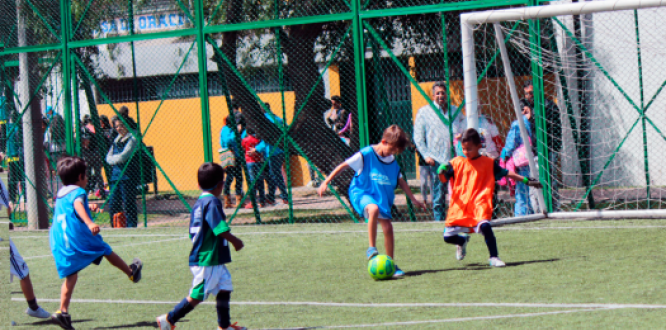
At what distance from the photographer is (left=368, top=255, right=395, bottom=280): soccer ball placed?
6938 mm

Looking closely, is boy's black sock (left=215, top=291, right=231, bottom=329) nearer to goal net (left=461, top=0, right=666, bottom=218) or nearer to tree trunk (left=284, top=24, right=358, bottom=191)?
goal net (left=461, top=0, right=666, bottom=218)

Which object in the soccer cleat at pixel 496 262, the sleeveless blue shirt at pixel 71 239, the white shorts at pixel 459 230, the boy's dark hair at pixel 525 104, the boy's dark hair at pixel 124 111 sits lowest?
the soccer cleat at pixel 496 262

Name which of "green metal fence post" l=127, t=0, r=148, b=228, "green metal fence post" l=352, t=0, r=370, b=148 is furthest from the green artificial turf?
"green metal fence post" l=127, t=0, r=148, b=228

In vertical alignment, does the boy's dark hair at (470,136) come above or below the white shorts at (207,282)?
above

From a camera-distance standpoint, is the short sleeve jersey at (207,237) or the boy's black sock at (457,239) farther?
the boy's black sock at (457,239)

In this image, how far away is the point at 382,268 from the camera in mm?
6934

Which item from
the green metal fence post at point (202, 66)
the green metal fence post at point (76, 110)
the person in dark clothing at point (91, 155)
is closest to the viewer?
the green metal fence post at point (202, 66)

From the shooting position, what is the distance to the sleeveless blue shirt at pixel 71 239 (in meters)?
5.90

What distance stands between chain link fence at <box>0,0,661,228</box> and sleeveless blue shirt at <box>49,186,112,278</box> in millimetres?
5029

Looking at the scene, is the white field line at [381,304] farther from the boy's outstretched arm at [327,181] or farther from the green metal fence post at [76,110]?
the green metal fence post at [76,110]

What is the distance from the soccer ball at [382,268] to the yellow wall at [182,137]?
909 centimetres

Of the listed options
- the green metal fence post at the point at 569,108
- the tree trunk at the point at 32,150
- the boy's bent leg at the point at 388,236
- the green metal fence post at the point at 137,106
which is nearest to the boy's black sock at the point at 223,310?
A: the boy's bent leg at the point at 388,236

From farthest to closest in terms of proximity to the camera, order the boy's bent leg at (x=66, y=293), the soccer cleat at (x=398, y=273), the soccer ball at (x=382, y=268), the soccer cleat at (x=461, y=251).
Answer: the soccer cleat at (x=461, y=251) < the soccer cleat at (x=398, y=273) < the soccer ball at (x=382, y=268) < the boy's bent leg at (x=66, y=293)

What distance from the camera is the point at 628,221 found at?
9844 millimetres
